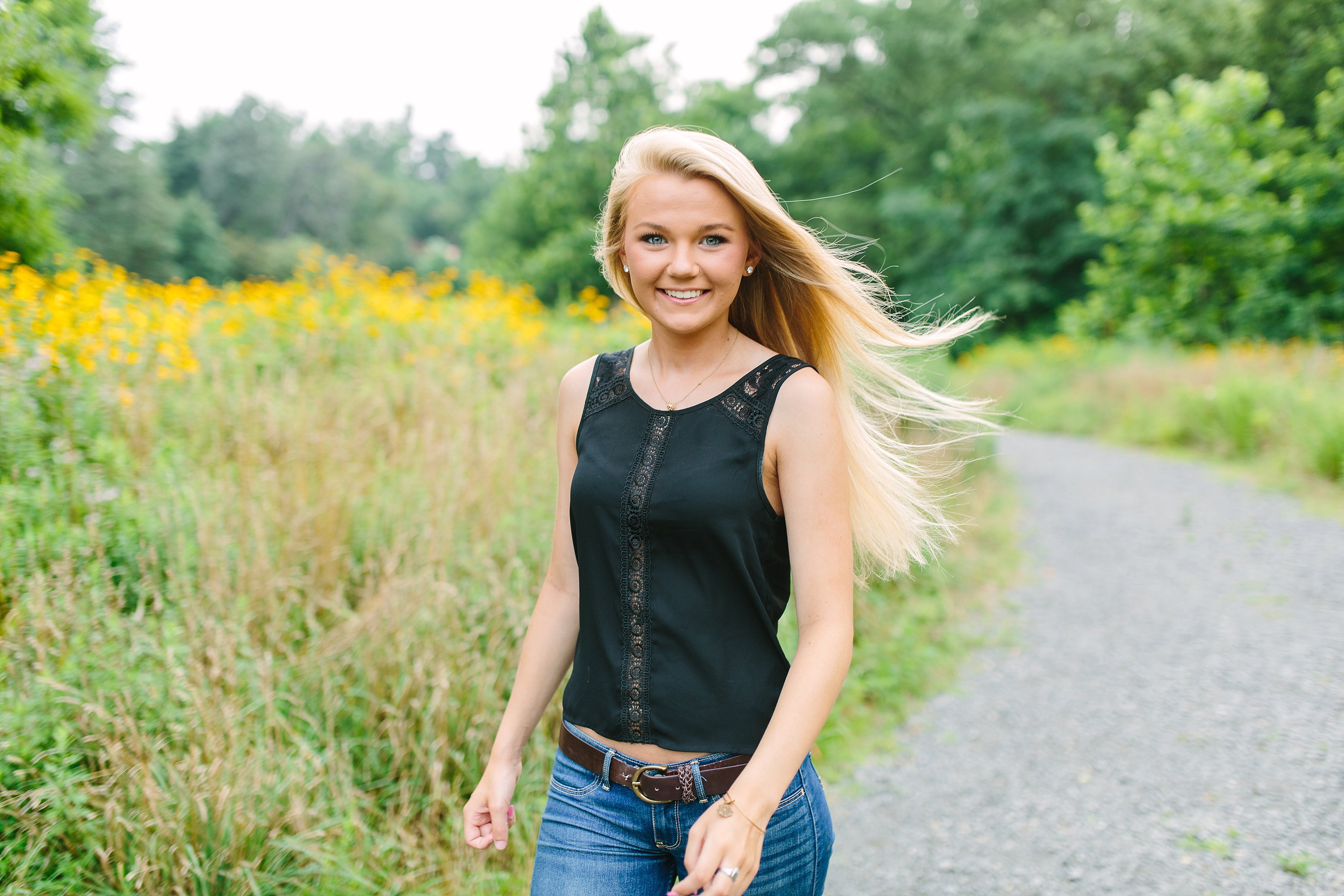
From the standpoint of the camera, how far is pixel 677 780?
1.35 m

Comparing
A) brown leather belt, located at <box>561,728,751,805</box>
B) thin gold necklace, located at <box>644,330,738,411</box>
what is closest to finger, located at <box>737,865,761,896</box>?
brown leather belt, located at <box>561,728,751,805</box>

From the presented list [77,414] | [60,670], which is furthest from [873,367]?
[77,414]

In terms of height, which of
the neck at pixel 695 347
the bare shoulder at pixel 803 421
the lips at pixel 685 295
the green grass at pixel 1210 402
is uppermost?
the lips at pixel 685 295

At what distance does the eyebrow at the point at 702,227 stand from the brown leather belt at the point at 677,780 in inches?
34.2

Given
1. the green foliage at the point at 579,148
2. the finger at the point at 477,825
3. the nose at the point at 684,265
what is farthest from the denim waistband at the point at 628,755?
the green foliage at the point at 579,148

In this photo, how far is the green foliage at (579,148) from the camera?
22.1 metres

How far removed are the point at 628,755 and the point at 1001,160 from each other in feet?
98.1

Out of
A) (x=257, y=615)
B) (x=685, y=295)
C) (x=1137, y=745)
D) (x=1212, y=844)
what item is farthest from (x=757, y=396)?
(x=1137, y=745)

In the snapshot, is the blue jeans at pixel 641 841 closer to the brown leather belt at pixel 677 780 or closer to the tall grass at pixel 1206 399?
the brown leather belt at pixel 677 780

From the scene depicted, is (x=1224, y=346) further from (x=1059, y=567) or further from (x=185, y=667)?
(x=185, y=667)

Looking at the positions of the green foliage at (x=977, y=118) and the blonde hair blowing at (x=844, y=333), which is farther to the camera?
the green foliage at (x=977, y=118)

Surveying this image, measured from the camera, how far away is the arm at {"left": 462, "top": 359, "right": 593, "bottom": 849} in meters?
1.55

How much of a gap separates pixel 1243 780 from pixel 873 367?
10.1 ft

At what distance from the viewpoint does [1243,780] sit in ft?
11.3
